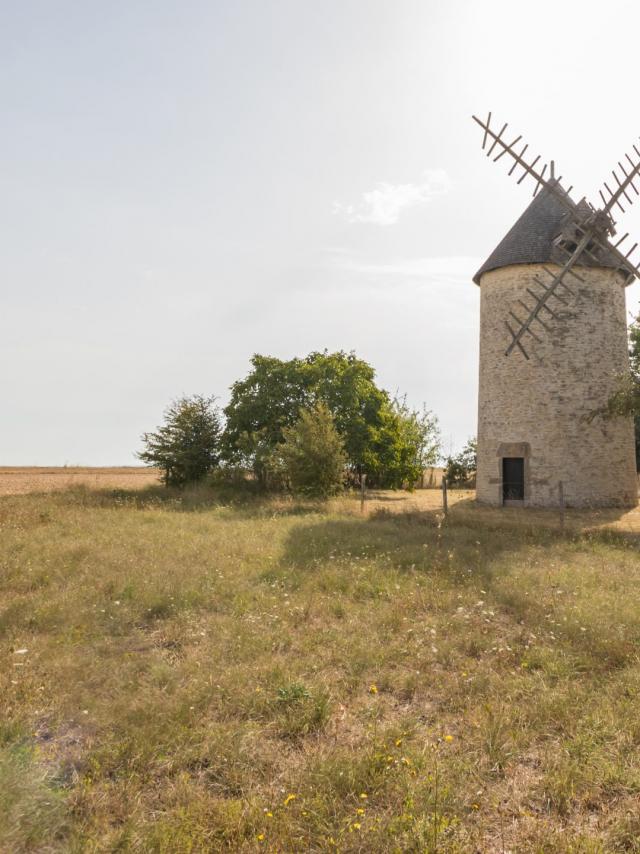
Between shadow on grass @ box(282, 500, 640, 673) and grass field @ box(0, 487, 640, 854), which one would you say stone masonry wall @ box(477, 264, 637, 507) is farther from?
grass field @ box(0, 487, 640, 854)

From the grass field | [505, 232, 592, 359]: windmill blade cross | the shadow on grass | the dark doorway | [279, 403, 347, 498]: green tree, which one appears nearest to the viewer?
the grass field

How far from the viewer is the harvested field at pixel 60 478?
2706 centimetres

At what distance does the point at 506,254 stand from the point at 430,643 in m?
17.7

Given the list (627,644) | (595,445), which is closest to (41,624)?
(627,644)

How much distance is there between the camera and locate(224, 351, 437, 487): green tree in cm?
2645

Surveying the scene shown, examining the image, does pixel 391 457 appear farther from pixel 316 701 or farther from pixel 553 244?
pixel 316 701

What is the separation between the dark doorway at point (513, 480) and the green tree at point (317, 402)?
24.4ft

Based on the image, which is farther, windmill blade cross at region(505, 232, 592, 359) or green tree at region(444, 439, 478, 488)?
green tree at region(444, 439, 478, 488)

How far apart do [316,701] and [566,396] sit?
1750cm

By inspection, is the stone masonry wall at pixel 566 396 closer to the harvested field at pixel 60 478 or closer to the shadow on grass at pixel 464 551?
the shadow on grass at pixel 464 551

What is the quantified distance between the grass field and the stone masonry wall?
30.5ft

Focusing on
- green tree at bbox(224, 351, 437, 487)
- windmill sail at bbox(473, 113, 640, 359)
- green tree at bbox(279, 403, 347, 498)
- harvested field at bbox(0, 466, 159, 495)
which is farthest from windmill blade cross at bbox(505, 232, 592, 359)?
harvested field at bbox(0, 466, 159, 495)

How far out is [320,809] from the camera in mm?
3926

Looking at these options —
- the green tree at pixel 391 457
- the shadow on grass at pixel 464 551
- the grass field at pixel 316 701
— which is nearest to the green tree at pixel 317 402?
the green tree at pixel 391 457
